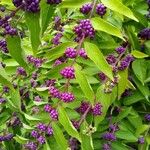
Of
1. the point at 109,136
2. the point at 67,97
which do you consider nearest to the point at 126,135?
the point at 109,136

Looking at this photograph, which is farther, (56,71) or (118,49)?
(118,49)

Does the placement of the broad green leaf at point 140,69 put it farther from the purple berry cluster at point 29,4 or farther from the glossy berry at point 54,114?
the purple berry cluster at point 29,4

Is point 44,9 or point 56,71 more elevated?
point 44,9

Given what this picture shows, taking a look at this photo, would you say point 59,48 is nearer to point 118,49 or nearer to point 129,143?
point 118,49

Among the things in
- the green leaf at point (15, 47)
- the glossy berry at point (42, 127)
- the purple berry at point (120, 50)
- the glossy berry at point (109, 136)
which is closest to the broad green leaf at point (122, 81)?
the purple berry at point (120, 50)

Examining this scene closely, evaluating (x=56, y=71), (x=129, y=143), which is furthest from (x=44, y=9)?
(x=129, y=143)

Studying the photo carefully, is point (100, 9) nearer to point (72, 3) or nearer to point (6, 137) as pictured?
point (72, 3)
